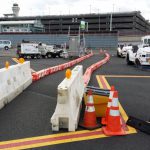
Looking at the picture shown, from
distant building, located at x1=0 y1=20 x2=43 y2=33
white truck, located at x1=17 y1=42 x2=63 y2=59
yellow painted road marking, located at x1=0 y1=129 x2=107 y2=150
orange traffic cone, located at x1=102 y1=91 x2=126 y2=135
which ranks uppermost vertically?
distant building, located at x1=0 y1=20 x2=43 y2=33

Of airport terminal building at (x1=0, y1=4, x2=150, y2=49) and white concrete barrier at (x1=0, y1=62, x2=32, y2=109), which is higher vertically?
airport terminal building at (x1=0, y1=4, x2=150, y2=49)

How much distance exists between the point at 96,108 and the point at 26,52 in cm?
2883

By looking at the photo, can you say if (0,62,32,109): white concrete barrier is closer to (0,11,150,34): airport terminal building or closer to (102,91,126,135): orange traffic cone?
(102,91,126,135): orange traffic cone

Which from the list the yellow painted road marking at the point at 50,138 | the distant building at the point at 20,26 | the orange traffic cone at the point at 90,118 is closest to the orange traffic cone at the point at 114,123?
the yellow painted road marking at the point at 50,138

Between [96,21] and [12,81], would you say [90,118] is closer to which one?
[12,81]

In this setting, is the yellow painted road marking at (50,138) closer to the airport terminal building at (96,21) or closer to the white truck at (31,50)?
the white truck at (31,50)

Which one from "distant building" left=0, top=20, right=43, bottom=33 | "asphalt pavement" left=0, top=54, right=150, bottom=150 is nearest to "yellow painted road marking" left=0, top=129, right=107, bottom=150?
"asphalt pavement" left=0, top=54, right=150, bottom=150

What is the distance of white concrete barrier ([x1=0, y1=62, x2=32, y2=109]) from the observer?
8.05 m

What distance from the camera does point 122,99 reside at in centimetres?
909

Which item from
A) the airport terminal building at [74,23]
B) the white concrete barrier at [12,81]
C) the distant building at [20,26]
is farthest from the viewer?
the airport terminal building at [74,23]

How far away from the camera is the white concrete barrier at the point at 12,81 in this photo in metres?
8.05

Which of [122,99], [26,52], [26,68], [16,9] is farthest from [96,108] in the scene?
[16,9]

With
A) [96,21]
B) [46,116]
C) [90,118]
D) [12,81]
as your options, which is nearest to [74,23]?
[96,21]

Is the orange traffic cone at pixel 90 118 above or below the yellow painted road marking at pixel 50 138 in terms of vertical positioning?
above
